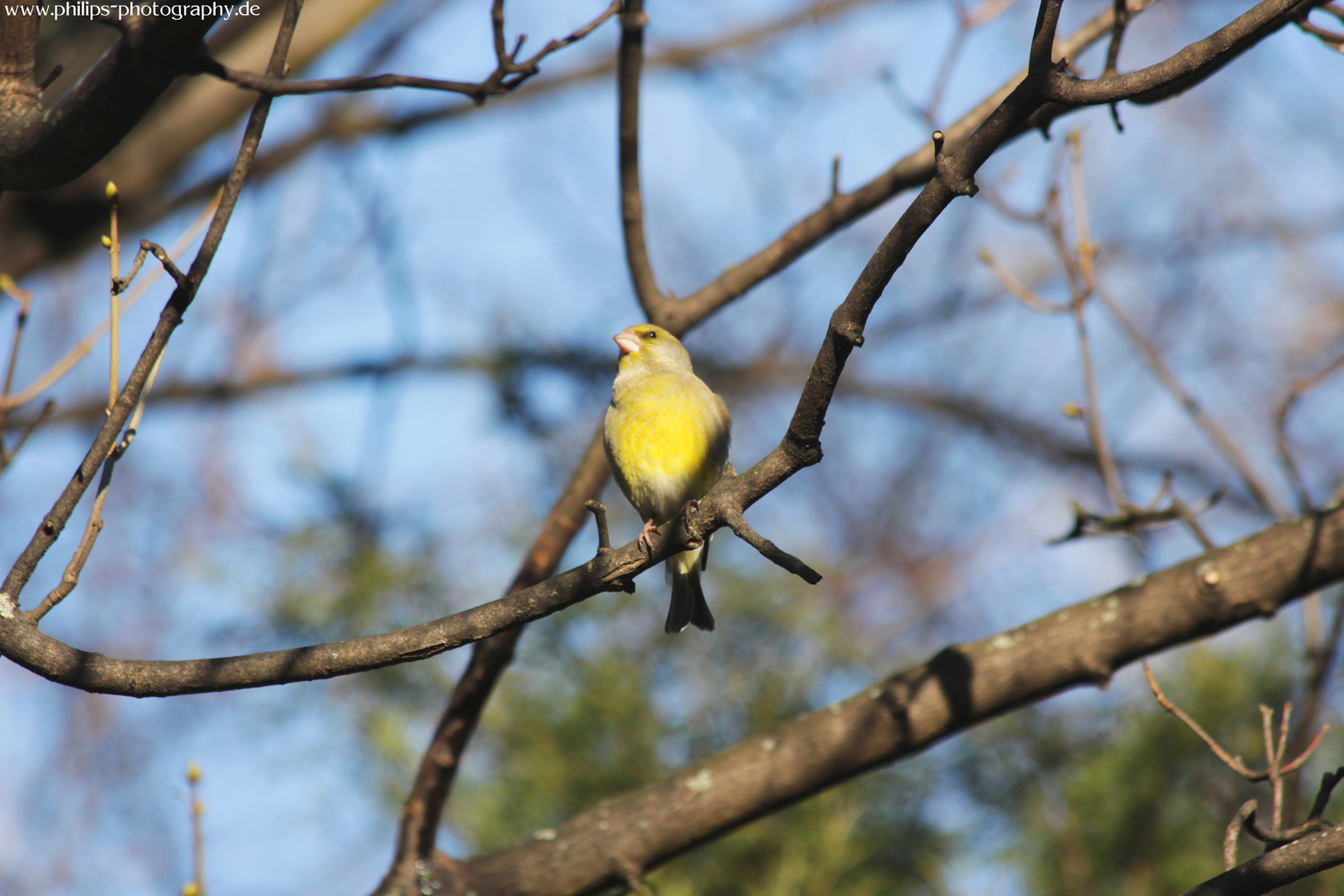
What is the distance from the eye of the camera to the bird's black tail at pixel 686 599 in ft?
13.5

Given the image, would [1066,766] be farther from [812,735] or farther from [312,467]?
[312,467]

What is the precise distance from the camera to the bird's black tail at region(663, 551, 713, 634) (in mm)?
4113

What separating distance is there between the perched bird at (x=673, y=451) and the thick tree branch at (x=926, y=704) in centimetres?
73

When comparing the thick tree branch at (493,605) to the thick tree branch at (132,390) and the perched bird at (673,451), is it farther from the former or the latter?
the perched bird at (673,451)

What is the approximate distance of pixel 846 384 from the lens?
8.40 metres

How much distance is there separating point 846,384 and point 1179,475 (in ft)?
8.59

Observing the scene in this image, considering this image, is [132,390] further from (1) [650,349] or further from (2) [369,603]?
(2) [369,603]

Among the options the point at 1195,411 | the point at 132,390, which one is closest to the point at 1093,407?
the point at 1195,411

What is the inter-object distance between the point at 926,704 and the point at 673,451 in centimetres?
129

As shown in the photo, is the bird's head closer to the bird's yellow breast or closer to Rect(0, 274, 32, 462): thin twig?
the bird's yellow breast

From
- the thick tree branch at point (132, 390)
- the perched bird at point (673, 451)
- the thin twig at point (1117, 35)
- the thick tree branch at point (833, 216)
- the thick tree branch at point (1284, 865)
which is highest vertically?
the thick tree branch at point (833, 216)

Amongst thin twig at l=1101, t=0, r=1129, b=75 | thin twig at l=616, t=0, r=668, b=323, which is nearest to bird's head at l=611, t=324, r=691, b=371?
thin twig at l=616, t=0, r=668, b=323

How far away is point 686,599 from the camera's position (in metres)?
4.29

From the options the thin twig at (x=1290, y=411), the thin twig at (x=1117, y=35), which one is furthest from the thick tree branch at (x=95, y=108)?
the thin twig at (x=1290, y=411)
